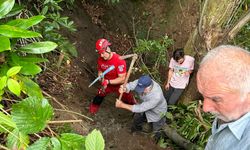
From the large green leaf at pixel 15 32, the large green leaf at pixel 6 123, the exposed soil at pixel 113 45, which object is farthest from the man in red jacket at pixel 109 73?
the large green leaf at pixel 6 123

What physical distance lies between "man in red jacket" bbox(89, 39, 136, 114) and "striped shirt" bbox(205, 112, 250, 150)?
318 cm

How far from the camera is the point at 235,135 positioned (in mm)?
2371

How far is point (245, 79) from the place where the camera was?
2273mm

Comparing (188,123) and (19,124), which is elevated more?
(19,124)

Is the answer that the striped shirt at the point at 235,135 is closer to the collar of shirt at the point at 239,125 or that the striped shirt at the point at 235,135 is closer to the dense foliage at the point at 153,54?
the collar of shirt at the point at 239,125

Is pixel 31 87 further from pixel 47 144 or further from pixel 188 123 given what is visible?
pixel 188 123

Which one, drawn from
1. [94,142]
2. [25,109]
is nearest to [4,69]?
[25,109]

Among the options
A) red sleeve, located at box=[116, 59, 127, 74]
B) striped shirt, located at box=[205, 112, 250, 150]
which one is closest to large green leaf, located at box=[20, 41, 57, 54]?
striped shirt, located at box=[205, 112, 250, 150]

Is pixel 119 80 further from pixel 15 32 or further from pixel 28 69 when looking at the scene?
pixel 15 32


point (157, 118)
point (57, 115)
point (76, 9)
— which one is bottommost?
point (157, 118)

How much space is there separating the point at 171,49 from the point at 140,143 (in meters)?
2.94

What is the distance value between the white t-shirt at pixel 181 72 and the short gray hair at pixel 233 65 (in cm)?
370

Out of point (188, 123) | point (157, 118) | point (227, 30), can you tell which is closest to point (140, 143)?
point (157, 118)

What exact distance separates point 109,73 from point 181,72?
51.3 inches
